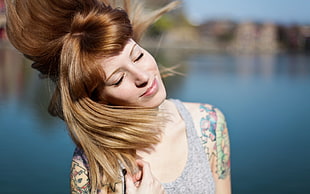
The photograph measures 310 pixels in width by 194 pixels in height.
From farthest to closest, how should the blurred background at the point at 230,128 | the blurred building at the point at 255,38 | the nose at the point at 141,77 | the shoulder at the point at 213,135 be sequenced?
the blurred building at the point at 255,38 → the blurred background at the point at 230,128 → the shoulder at the point at 213,135 → the nose at the point at 141,77

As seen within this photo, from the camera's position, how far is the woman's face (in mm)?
809

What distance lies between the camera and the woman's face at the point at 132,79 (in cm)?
81

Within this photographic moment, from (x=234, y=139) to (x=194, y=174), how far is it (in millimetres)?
1597

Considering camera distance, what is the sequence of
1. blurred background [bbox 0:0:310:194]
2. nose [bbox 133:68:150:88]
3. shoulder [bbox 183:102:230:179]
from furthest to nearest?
1. blurred background [bbox 0:0:310:194]
2. shoulder [bbox 183:102:230:179]
3. nose [bbox 133:68:150:88]

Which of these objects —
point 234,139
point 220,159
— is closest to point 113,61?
point 220,159

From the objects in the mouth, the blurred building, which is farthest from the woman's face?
the blurred building

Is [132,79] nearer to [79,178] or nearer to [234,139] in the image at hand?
[79,178]

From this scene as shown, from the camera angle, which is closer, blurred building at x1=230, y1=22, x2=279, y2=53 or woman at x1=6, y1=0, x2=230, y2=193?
woman at x1=6, y1=0, x2=230, y2=193

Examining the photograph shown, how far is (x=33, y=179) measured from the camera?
1.94 metres

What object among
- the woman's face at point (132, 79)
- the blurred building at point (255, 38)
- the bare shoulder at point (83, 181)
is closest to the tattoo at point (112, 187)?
the bare shoulder at point (83, 181)

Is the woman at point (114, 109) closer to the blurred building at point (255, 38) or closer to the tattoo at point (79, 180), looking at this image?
the tattoo at point (79, 180)

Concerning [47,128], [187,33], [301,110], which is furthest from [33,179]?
[187,33]

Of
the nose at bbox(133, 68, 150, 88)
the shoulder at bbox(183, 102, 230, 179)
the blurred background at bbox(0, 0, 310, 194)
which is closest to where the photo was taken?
the nose at bbox(133, 68, 150, 88)

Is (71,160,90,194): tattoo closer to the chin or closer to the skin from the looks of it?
the skin
